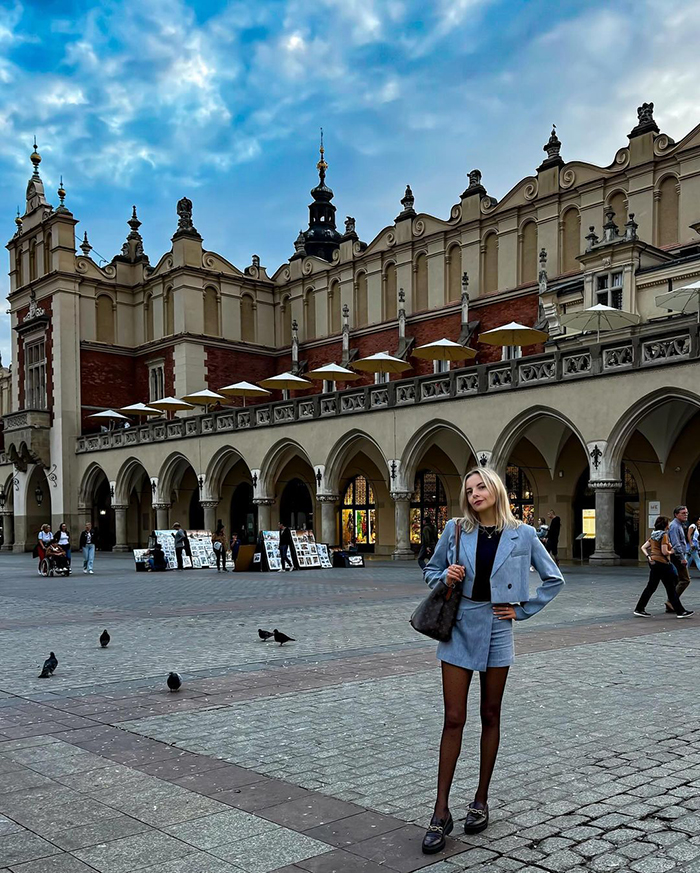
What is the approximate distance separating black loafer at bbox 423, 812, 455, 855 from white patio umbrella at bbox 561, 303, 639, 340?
2241cm

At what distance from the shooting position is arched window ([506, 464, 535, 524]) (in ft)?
107

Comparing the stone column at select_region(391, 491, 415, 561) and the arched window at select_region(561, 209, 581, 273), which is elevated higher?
the arched window at select_region(561, 209, 581, 273)

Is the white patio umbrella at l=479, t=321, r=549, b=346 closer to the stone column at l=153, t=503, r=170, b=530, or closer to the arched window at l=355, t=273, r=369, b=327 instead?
the arched window at l=355, t=273, r=369, b=327

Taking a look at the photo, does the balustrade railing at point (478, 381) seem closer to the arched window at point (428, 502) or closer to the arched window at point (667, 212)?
the arched window at point (428, 502)

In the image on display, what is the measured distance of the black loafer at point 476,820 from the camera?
14.0 feet

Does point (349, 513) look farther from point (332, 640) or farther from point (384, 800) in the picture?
point (384, 800)

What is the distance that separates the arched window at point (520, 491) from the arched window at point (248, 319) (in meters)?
19.6

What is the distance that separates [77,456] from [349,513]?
53.0 ft

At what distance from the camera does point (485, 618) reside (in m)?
4.28

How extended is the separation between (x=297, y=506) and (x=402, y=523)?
1104 centimetres

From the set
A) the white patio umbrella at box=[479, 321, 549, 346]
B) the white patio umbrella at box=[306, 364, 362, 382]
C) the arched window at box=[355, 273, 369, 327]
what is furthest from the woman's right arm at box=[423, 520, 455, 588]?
the arched window at box=[355, 273, 369, 327]

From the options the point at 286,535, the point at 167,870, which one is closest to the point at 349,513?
the point at 286,535

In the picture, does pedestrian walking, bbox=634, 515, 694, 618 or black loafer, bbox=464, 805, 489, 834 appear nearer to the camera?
black loafer, bbox=464, 805, 489, 834

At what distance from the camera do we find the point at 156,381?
4800 cm
